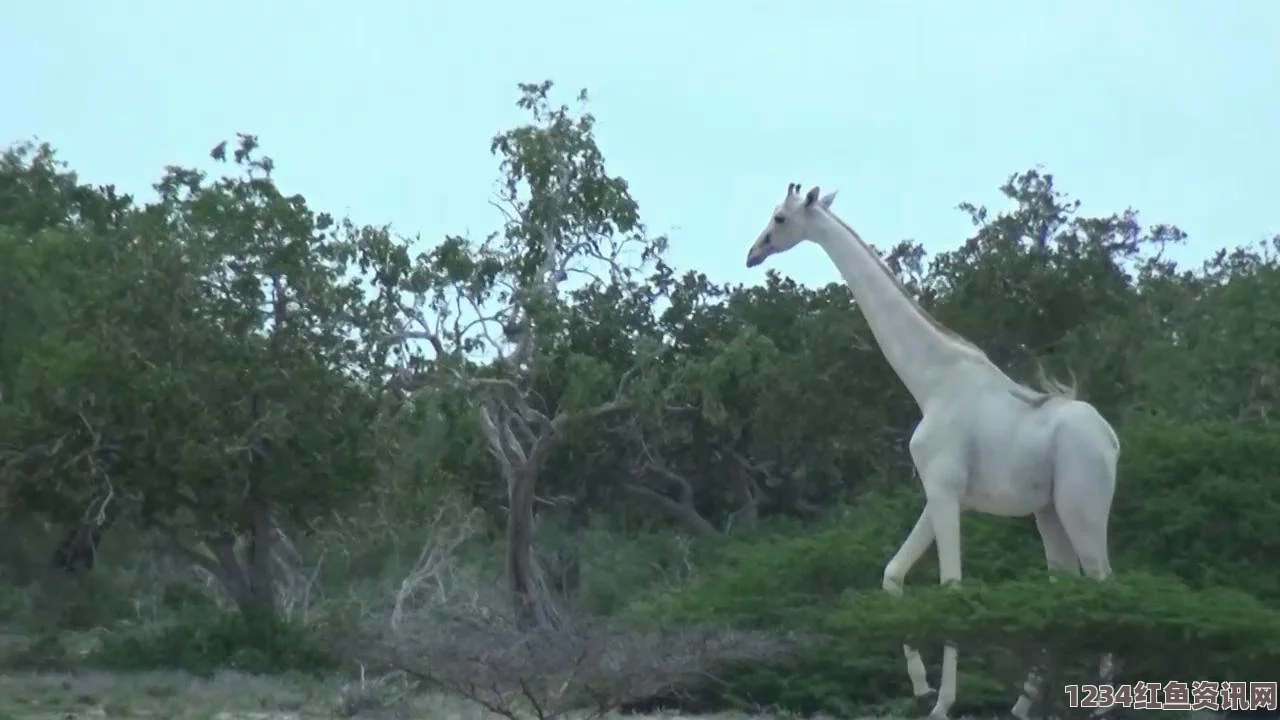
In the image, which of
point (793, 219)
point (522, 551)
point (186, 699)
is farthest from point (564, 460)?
point (793, 219)

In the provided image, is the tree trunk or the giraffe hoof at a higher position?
the tree trunk

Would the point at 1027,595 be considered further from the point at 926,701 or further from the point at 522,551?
the point at 522,551

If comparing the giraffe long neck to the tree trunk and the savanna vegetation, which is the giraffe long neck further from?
the tree trunk

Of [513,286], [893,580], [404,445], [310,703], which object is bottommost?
[310,703]

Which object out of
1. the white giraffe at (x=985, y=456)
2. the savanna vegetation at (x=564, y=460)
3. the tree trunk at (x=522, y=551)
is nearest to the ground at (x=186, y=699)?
the savanna vegetation at (x=564, y=460)

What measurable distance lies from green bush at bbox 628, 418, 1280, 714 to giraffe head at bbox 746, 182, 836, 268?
2.53 metres

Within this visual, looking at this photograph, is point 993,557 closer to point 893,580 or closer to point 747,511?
point 893,580

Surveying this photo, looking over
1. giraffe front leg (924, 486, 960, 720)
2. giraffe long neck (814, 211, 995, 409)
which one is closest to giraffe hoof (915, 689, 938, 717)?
giraffe front leg (924, 486, 960, 720)

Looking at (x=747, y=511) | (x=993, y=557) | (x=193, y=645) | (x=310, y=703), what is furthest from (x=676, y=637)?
(x=747, y=511)

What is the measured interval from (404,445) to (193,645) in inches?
159

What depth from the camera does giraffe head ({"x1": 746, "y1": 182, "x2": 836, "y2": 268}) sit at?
12.9 metres

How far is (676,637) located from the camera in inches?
483

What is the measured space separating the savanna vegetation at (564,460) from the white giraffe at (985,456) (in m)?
0.49

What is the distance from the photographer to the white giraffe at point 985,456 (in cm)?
1198
